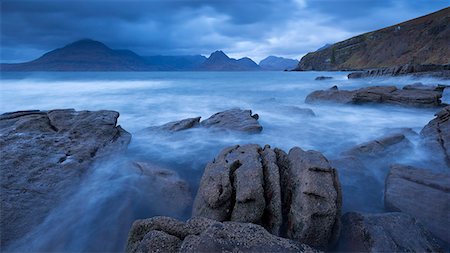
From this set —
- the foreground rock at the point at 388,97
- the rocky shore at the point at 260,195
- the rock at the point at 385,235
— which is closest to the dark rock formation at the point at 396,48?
the foreground rock at the point at 388,97

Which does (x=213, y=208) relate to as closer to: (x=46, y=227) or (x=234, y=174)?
(x=234, y=174)

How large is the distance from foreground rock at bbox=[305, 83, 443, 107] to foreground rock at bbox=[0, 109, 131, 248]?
36.1ft

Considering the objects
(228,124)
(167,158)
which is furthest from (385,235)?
(228,124)

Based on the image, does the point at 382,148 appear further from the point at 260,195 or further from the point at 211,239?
the point at 211,239

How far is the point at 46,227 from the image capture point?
4262 millimetres

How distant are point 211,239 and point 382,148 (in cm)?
589

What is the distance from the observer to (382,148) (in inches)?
275

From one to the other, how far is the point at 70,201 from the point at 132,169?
4.86ft

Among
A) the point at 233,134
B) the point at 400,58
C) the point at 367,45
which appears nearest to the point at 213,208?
the point at 233,134

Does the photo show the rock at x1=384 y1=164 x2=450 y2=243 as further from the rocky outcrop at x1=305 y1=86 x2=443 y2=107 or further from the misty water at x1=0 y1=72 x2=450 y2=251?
the rocky outcrop at x1=305 y1=86 x2=443 y2=107

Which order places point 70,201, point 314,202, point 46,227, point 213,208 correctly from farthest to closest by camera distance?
1. point 70,201
2. point 46,227
3. point 213,208
4. point 314,202

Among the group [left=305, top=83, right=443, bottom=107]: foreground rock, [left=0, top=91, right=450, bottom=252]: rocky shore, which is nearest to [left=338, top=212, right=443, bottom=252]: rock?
[left=0, top=91, right=450, bottom=252]: rocky shore

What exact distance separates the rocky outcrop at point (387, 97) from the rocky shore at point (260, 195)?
21.2 ft

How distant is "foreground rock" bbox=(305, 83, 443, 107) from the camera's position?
12.7 m
